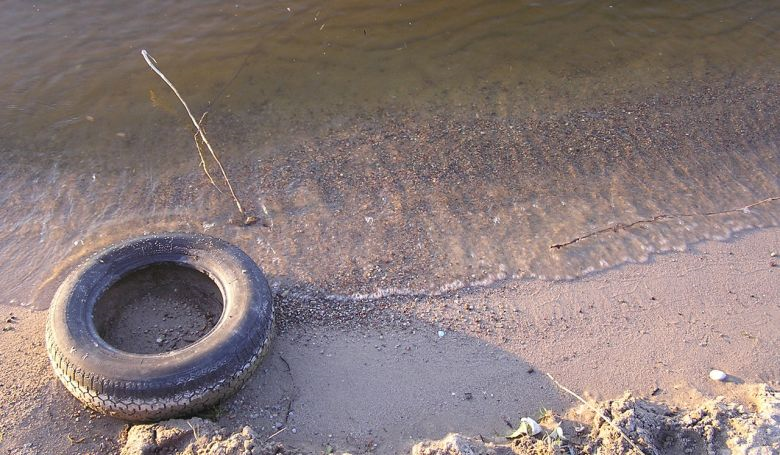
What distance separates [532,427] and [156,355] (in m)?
2.48

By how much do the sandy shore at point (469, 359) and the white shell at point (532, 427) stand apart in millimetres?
135

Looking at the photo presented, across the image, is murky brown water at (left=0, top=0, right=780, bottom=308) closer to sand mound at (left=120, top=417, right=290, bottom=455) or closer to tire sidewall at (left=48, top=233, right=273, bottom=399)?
tire sidewall at (left=48, top=233, right=273, bottom=399)

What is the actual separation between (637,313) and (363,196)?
2.76 meters

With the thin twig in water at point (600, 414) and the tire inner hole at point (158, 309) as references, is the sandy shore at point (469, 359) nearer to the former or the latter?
the thin twig in water at point (600, 414)

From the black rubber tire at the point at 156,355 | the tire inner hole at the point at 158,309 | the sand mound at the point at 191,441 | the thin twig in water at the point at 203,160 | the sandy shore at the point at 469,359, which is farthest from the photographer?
the thin twig in water at the point at 203,160

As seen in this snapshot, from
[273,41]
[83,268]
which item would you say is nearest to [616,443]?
[83,268]

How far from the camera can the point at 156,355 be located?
4086 mm

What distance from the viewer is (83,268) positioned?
15.5 ft

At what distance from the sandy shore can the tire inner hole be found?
0.54 m

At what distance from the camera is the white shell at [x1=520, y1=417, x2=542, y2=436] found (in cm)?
406

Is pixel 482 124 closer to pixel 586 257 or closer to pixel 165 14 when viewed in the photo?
pixel 586 257

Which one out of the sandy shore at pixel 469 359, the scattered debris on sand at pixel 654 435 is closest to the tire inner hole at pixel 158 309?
the sandy shore at pixel 469 359

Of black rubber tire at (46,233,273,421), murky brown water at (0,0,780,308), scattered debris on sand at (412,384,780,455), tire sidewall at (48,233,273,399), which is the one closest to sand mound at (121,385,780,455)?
scattered debris on sand at (412,384,780,455)

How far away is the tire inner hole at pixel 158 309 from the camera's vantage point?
15.7 ft
